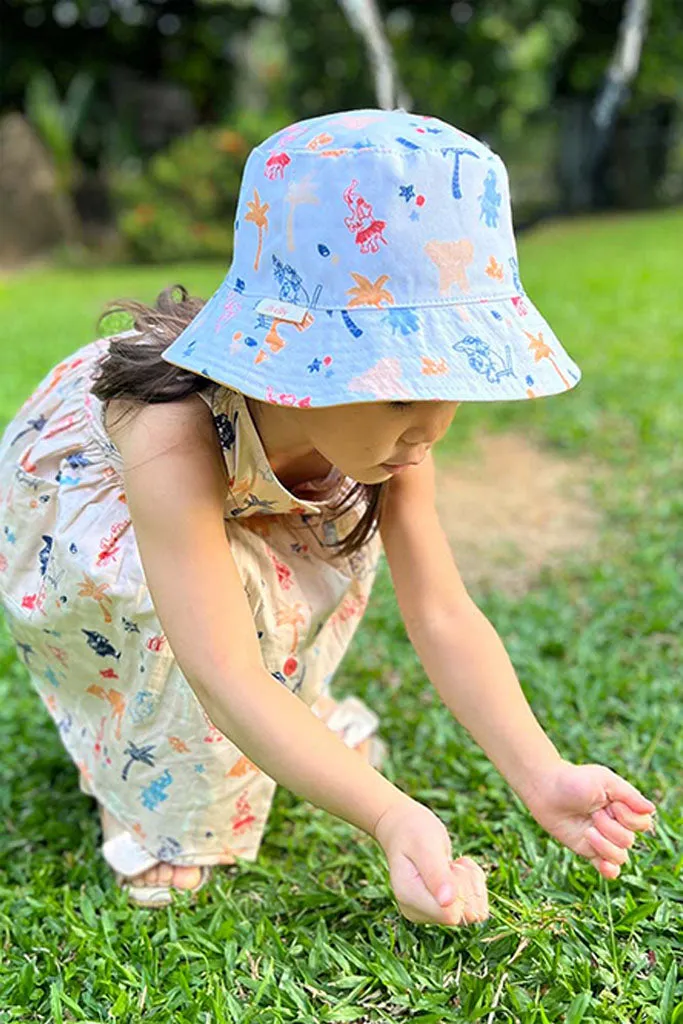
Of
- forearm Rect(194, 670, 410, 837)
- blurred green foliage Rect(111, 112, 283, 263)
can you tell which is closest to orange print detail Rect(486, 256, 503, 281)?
forearm Rect(194, 670, 410, 837)

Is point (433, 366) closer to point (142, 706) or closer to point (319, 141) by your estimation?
point (319, 141)

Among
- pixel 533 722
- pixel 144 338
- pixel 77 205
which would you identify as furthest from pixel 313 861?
pixel 77 205

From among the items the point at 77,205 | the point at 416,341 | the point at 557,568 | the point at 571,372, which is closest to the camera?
the point at 416,341

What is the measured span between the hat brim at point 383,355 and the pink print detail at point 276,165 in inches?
5.0

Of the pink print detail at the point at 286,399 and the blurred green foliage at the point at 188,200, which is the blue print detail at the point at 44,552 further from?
the blurred green foliage at the point at 188,200

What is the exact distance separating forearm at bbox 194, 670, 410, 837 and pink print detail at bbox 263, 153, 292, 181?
547mm

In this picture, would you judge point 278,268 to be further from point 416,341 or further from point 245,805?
point 245,805

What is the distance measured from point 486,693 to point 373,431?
1.49 feet

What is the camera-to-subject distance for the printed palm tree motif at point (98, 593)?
148cm

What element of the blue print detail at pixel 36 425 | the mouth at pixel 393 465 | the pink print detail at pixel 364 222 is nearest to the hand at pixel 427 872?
the mouth at pixel 393 465

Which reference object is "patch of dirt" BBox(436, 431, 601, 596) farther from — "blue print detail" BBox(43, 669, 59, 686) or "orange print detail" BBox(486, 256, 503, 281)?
"orange print detail" BBox(486, 256, 503, 281)

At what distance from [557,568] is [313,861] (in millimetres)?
1196

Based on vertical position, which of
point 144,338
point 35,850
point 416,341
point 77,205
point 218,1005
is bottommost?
point 77,205

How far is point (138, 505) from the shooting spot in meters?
1.30
